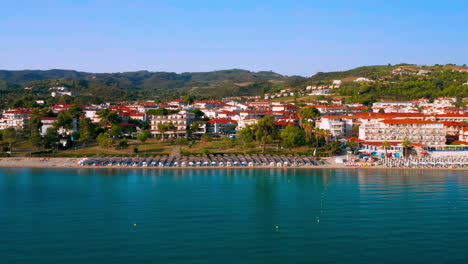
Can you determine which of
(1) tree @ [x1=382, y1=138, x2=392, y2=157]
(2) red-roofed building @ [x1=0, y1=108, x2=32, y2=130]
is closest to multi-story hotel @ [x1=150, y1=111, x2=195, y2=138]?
(2) red-roofed building @ [x1=0, y1=108, x2=32, y2=130]

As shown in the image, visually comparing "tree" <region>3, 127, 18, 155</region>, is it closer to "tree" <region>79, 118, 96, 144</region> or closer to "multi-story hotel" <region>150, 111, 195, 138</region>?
"tree" <region>79, 118, 96, 144</region>

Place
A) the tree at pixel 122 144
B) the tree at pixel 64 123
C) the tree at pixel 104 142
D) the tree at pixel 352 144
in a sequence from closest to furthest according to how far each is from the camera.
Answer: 1. the tree at pixel 104 142
2. the tree at pixel 352 144
3. the tree at pixel 122 144
4. the tree at pixel 64 123

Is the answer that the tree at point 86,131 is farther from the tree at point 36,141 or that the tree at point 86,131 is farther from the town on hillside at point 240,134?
the tree at point 36,141

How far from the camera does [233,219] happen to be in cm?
2264

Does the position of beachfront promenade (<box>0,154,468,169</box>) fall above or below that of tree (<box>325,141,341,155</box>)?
below

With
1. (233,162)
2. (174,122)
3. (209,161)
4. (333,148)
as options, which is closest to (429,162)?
(333,148)

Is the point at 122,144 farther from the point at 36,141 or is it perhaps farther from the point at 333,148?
the point at 333,148

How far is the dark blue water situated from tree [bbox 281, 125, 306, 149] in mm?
10136

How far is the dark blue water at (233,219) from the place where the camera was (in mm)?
17906

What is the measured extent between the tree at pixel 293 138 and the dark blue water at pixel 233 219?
10136mm

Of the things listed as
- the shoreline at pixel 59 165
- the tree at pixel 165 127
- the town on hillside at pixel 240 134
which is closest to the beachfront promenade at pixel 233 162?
the shoreline at pixel 59 165

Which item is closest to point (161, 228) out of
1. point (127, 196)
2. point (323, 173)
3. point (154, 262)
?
point (154, 262)

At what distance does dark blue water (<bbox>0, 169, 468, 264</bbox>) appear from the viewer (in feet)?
58.7

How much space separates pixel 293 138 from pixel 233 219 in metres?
24.3
